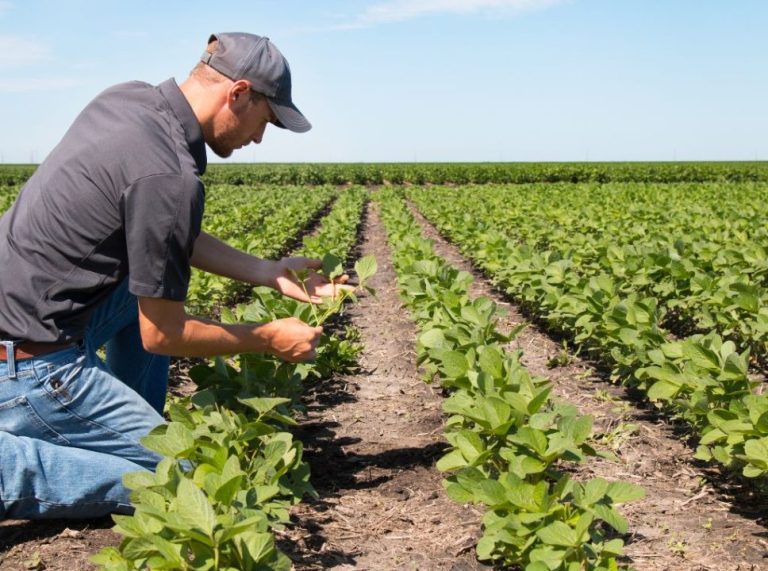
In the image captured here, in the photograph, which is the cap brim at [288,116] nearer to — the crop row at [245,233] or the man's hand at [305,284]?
the man's hand at [305,284]

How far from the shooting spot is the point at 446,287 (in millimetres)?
4973

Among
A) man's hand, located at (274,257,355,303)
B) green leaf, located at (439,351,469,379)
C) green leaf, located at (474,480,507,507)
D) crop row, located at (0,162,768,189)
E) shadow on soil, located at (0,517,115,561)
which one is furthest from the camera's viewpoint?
crop row, located at (0,162,768,189)

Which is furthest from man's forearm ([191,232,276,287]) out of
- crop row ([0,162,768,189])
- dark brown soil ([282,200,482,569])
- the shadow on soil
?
crop row ([0,162,768,189])

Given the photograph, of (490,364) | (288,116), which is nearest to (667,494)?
(490,364)

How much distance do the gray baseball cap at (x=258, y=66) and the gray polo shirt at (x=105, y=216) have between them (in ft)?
0.66

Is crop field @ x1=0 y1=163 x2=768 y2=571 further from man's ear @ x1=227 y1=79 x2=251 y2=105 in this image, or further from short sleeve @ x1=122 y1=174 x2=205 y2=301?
man's ear @ x1=227 y1=79 x2=251 y2=105

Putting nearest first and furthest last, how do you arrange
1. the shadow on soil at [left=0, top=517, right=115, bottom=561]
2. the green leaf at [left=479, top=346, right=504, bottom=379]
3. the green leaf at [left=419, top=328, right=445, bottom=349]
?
the shadow on soil at [left=0, top=517, right=115, bottom=561], the green leaf at [left=479, top=346, right=504, bottom=379], the green leaf at [left=419, top=328, right=445, bottom=349]

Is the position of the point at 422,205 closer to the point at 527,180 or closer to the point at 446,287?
the point at 446,287

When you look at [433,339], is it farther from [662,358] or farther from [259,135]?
[259,135]

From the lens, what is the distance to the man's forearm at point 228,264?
3.35m

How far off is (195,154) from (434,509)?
64.6 inches

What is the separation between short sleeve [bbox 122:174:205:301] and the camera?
2402mm

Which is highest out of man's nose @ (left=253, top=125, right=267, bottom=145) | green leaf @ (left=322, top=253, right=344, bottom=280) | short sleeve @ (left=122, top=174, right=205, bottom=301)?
man's nose @ (left=253, top=125, right=267, bottom=145)

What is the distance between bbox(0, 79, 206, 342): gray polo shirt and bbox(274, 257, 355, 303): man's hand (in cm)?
74
